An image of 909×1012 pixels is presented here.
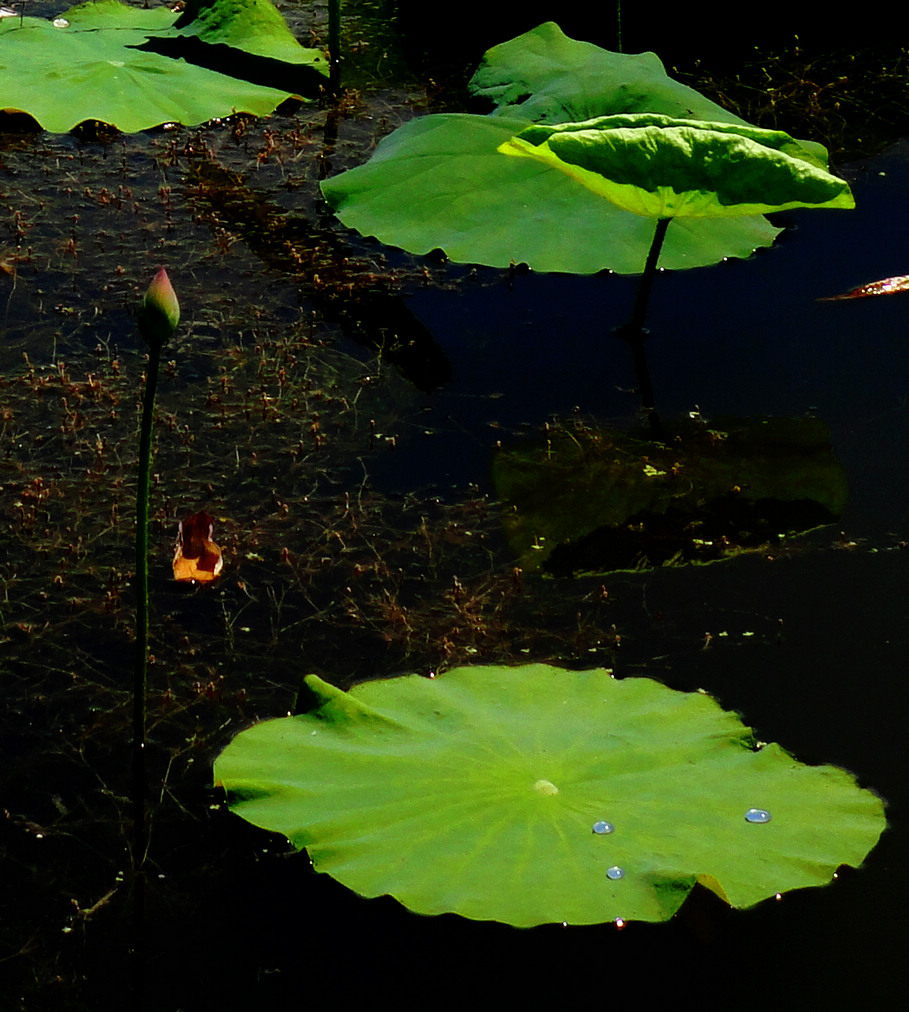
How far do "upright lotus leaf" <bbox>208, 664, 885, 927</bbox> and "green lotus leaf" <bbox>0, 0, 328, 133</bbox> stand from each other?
2.81 metres

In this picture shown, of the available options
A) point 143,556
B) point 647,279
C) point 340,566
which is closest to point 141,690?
point 143,556

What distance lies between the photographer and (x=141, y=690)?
2164mm

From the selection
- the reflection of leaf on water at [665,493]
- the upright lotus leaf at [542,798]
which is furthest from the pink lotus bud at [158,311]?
the reflection of leaf on water at [665,493]

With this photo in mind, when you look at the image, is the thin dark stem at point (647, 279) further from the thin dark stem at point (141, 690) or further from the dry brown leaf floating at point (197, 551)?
the thin dark stem at point (141, 690)

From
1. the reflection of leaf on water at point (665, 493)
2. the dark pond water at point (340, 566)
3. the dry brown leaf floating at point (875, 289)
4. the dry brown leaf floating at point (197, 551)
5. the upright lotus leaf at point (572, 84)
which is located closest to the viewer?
the dark pond water at point (340, 566)

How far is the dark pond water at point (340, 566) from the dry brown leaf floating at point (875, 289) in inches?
1.7

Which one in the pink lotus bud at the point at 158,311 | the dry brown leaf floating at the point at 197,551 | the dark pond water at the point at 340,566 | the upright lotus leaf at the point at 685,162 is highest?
the pink lotus bud at the point at 158,311

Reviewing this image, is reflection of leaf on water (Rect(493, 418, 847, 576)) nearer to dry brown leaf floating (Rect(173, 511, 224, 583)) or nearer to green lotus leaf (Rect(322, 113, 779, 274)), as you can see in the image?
green lotus leaf (Rect(322, 113, 779, 274))

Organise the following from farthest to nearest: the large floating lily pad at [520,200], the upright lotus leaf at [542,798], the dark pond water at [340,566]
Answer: the large floating lily pad at [520,200]
the dark pond water at [340,566]
the upright lotus leaf at [542,798]

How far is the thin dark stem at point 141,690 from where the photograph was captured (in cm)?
190

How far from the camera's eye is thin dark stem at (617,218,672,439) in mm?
3314

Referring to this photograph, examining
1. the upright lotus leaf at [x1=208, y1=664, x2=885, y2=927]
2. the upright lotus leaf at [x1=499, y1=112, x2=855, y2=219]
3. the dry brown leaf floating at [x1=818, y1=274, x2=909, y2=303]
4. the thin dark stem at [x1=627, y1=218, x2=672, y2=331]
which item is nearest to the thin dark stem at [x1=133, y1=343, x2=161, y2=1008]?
the upright lotus leaf at [x1=208, y1=664, x2=885, y2=927]

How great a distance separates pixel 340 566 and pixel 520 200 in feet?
4.68

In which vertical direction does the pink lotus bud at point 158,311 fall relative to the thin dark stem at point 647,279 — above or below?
above
